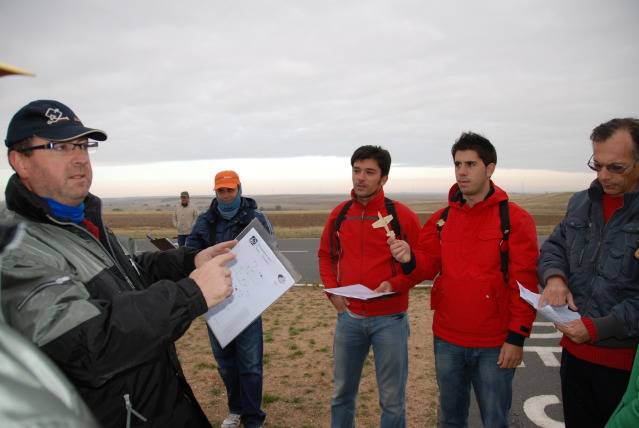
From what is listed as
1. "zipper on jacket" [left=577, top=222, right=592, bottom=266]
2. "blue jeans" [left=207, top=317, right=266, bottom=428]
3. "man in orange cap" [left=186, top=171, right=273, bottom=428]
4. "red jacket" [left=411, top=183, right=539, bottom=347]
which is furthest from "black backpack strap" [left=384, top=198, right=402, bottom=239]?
"blue jeans" [left=207, top=317, right=266, bottom=428]

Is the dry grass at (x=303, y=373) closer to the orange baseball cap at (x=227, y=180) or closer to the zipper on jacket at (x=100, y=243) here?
the orange baseball cap at (x=227, y=180)

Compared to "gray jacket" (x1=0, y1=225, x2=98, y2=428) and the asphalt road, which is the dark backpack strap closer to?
the asphalt road

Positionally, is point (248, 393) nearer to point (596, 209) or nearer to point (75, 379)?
point (75, 379)

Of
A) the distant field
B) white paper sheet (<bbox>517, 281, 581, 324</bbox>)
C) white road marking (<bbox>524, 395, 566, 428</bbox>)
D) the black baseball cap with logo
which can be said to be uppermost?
the black baseball cap with logo

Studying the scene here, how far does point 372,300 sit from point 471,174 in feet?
4.31

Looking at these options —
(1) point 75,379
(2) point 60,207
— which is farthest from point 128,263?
(1) point 75,379

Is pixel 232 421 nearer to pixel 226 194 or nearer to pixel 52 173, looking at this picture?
pixel 226 194

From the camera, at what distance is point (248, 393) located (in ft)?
12.0

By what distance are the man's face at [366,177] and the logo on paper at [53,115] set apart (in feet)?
7.58

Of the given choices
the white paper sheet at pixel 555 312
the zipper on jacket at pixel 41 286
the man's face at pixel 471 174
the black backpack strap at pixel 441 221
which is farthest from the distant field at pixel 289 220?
the white paper sheet at pixel 555 312

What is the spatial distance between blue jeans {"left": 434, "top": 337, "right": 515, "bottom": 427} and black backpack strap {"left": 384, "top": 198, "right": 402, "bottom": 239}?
3.10 feet

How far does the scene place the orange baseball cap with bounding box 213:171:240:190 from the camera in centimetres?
389

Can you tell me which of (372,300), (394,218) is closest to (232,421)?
(372,300)

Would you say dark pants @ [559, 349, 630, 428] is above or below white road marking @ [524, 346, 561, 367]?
above
